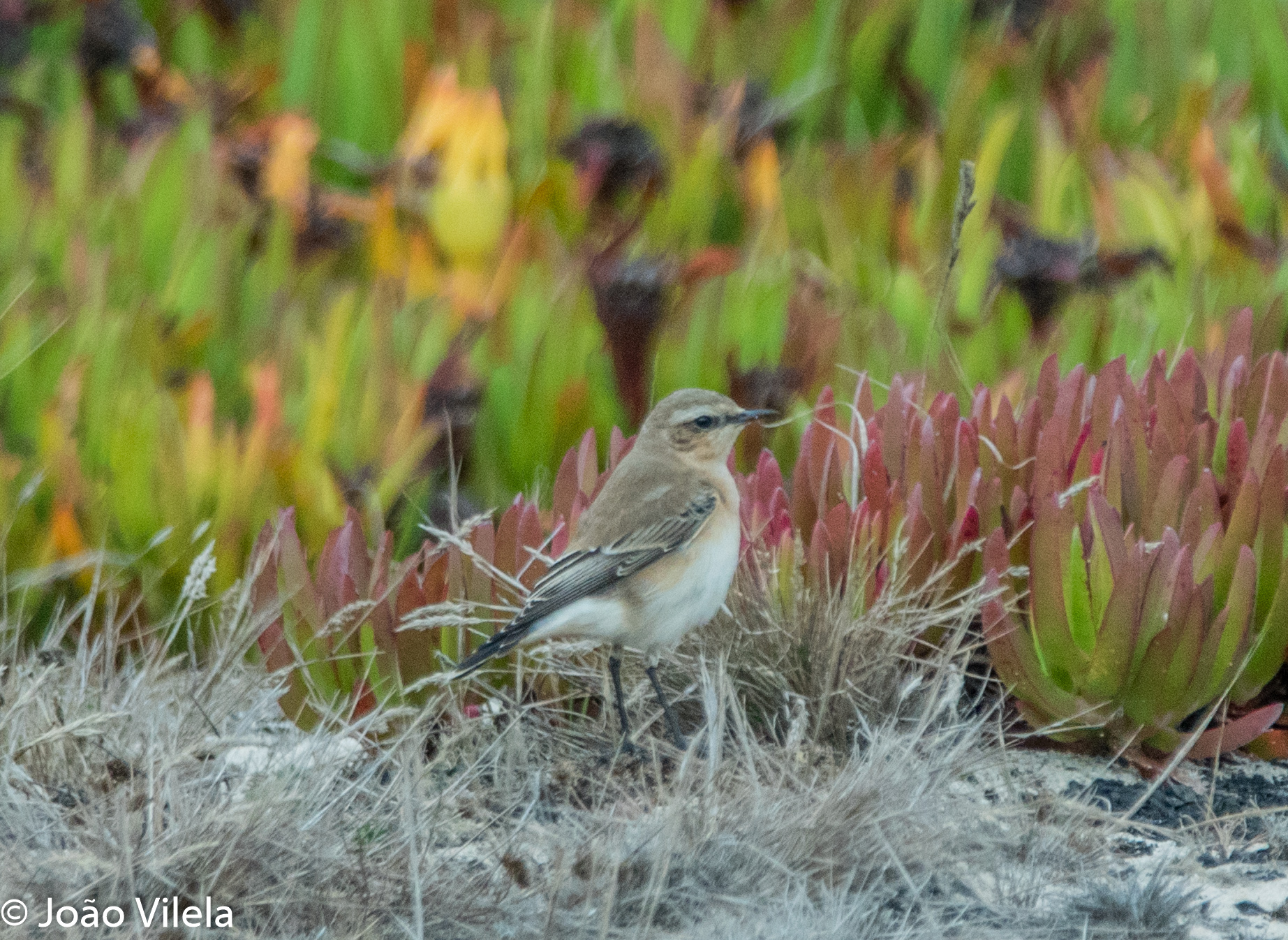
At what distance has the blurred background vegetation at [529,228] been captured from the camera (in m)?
4.27

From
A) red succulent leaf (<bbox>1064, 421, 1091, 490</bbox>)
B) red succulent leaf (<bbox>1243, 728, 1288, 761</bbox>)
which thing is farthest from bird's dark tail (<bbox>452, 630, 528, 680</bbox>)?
red succulent leaf (<bbox>1243, 728, 1288, 761</bbox>)

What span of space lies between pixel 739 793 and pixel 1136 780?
1.02 m

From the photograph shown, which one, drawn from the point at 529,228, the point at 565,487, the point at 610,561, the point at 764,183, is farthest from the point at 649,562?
the point at 764,183

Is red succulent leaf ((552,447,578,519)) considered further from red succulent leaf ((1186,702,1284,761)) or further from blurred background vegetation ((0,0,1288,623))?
red succulent leaf ((1186,702,1284,761))

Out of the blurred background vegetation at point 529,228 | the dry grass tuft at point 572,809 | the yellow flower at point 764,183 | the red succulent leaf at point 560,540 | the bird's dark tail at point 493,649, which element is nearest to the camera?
the dry grass tuft at point 572,809

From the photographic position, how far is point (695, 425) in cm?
359

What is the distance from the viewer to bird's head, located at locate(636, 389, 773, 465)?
357 centimetres

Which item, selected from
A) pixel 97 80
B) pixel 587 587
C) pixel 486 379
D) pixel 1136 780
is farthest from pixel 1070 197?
pixel 97 80

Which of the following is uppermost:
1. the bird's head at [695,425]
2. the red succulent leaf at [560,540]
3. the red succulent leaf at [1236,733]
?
the bird's head at [695,425]

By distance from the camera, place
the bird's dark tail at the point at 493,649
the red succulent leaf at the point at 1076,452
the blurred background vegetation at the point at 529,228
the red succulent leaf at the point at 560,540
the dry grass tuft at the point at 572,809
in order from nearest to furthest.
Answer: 1. the dry grass tuft at the point at 572,809
2. the bird's dark tail at the point at 493,649
3. the red succulent leaf at the point at 560,540
4. the red succulent leaf at the point at 1076,452
5. the blurred background vegetation at the point at 529,228

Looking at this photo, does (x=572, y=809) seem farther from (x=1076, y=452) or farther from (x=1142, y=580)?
(x=1076, y=452)

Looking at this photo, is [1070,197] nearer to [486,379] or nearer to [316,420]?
[486,379]

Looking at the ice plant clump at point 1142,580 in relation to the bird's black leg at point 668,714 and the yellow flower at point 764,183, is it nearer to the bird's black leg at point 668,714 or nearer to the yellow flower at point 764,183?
the bird's black leg at point 668,714

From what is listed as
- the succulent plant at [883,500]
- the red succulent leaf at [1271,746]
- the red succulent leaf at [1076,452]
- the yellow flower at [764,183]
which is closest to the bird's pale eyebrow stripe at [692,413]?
the succulent plant at [883,500]
